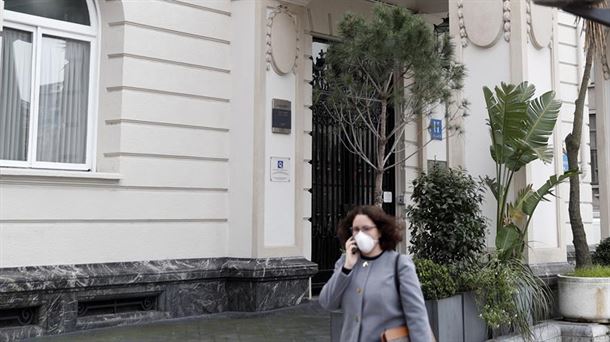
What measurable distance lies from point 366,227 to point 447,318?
3.48 meters

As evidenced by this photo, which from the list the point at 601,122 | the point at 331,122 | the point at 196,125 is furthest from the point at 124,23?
the point at 601,122

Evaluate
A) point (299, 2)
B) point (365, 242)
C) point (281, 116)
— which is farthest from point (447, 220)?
point (299, 2)

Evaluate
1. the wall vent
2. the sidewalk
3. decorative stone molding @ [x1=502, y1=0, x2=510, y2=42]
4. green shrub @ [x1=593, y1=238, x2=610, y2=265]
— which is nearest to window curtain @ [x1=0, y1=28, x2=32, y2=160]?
the wall vent

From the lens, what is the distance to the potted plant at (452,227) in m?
8.01

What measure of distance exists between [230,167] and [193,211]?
96 centimetres

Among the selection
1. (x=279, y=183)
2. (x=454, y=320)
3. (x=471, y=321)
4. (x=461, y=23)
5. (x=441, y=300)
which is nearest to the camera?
(x=441, y=300)

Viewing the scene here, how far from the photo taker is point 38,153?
30.5ft

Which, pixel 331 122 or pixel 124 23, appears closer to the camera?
pixel 124 23

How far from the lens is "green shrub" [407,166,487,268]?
27.3ft

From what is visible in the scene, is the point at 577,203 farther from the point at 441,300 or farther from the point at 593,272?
the point at 441,300

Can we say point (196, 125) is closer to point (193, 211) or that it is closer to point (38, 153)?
point (193, 211)

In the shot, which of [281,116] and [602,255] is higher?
[281,116]

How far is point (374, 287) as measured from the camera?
433 cm

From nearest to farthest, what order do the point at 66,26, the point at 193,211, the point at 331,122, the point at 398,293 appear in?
the point at 398,293
the point at 66,26
the point at 193,211
the point at 331,122
